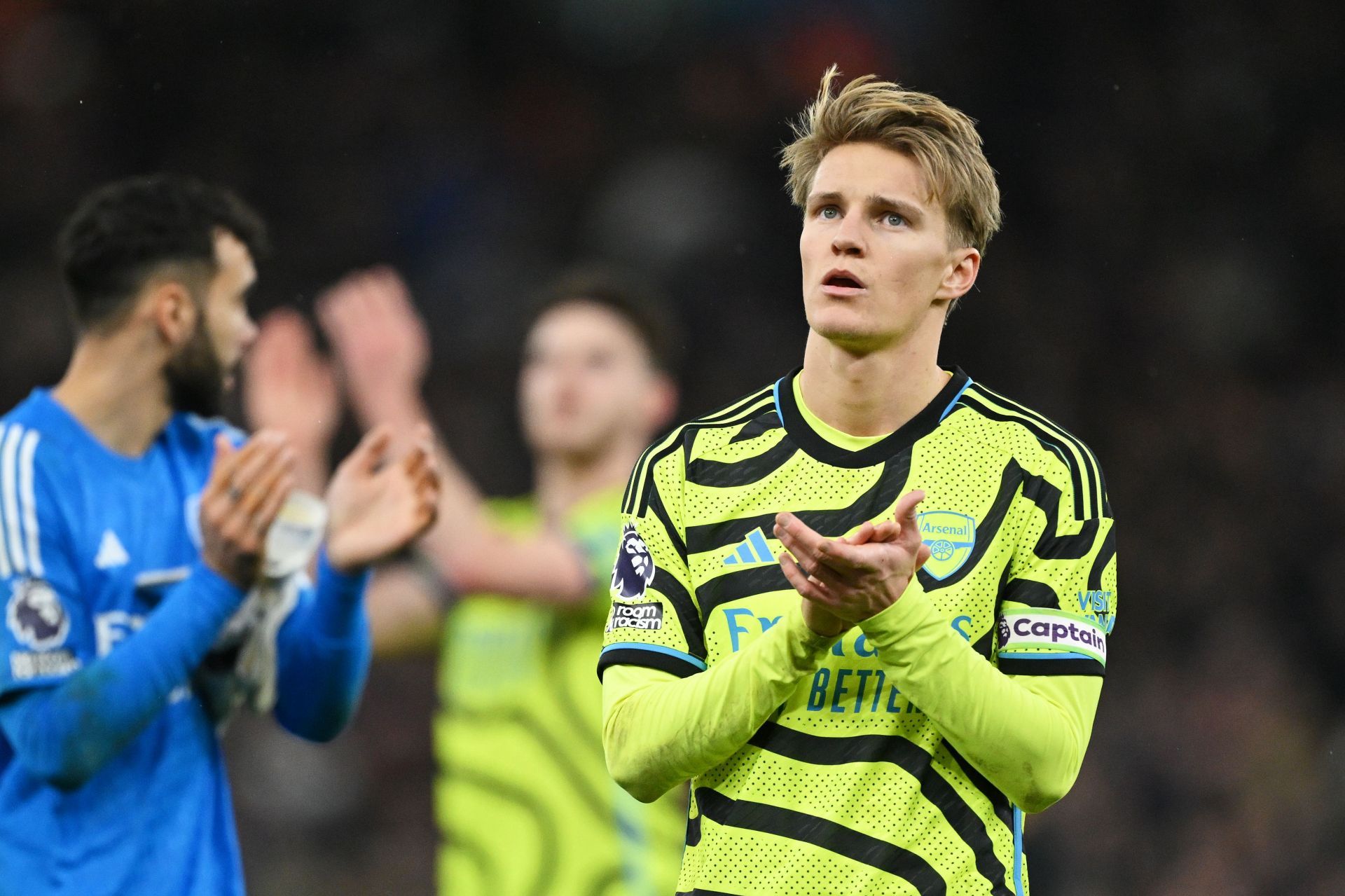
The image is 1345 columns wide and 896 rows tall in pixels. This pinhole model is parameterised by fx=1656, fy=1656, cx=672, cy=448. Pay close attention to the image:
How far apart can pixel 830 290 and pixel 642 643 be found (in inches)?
24.2

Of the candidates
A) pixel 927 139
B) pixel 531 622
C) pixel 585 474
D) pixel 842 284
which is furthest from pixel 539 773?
pixel 927 139

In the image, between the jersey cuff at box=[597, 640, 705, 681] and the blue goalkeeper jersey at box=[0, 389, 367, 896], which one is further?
the blue goalkeeper jersey at box=[0, 389, 367, 896]

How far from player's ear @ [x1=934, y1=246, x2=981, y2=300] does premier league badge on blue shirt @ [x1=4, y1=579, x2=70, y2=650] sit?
7.48ft

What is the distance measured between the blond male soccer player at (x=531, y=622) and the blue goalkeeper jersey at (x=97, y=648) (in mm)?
894

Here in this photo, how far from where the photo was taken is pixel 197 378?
434 centimetres

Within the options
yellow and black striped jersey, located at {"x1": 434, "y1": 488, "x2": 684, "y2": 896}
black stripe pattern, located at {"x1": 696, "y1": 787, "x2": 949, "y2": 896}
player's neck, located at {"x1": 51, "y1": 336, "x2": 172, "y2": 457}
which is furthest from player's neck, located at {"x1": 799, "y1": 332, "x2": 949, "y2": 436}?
yellow and black striped jersey, located at {"x1": 434, "y1": 488, "x2": 684, "y2": 896}

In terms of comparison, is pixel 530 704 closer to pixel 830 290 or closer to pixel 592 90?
pixel 830 290

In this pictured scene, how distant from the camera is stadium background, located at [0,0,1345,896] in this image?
29.3 feet

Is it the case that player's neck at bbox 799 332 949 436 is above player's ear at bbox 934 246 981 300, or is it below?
below

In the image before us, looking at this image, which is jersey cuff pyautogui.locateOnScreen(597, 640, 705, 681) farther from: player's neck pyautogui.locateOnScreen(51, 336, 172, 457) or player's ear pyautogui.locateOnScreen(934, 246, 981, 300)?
player's neck pyautogui.locateOnScreen(51, 336, 172, 457)

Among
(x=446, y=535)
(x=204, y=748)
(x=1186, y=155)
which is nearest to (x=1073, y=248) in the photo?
(x=1186, y=155)

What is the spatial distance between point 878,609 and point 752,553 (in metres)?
0.32

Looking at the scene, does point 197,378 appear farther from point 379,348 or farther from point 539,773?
point 539,773

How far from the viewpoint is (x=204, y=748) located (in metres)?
4.04
